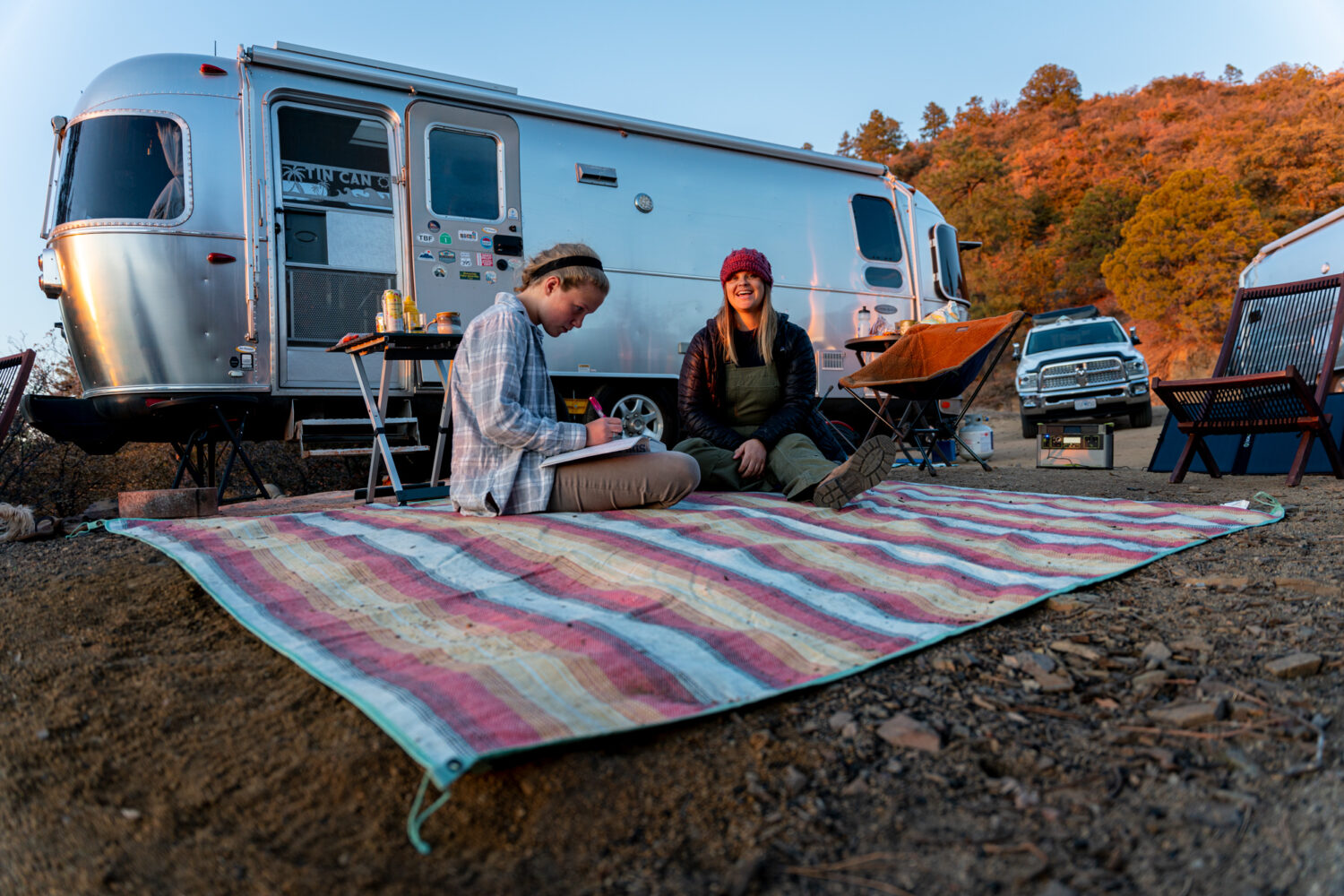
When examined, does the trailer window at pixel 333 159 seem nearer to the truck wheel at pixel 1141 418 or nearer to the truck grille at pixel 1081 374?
the truck grille at pixel 1081 374

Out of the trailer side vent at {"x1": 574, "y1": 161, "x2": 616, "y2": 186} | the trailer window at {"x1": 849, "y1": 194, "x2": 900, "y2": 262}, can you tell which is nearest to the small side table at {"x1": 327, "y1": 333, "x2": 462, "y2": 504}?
the trailer side vent at {"x1": 574, "y1": 161, "x2": 616, "y2": 186}

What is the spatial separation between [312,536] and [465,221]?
3.08 metres

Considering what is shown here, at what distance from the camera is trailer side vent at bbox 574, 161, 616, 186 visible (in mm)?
5551

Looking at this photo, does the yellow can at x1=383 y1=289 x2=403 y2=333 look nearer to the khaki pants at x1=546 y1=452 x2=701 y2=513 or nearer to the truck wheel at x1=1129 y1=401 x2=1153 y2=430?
the khaki pants at x1=546 y1=452 x2=701 y2=513

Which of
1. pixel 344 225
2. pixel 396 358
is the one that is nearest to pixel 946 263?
pixel 344 225

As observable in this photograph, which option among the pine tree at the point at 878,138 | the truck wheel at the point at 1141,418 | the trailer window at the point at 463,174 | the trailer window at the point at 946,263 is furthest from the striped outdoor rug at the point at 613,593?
the pine tree at the point at 878,138

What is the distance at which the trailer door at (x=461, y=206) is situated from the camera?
5012 mm

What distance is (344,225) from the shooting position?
494 centimetres

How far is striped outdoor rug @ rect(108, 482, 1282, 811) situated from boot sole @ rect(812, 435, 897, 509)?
72 millimetres

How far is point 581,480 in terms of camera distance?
290 cm

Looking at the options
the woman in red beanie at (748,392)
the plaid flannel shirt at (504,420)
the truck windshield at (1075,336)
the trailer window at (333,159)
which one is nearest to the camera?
the plaid flannel shirt at (504,420)

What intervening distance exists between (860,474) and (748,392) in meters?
0.84

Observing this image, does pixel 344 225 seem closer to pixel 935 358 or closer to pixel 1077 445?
pixel 935 358

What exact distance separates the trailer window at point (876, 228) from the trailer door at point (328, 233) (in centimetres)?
382
